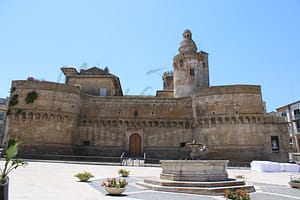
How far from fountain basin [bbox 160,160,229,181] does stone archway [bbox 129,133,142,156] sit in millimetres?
20216

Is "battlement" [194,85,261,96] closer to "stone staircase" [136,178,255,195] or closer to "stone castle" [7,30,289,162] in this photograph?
"stone castle" [7,30,289,162]

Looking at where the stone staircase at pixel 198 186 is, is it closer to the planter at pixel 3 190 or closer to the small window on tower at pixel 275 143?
the planter at pixel 3 190

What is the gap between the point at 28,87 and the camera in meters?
28.9

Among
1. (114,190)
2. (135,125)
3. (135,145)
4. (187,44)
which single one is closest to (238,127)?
(135,125)

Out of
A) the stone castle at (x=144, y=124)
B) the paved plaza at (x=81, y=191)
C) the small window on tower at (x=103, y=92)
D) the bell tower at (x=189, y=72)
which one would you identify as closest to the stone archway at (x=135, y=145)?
the stone castle at (x=144, y=124)

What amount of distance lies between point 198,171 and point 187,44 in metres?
30.2

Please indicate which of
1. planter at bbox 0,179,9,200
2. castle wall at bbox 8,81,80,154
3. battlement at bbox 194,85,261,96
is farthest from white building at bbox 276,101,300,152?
planter at bbox 0,179,9,200

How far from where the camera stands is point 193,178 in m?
10.6

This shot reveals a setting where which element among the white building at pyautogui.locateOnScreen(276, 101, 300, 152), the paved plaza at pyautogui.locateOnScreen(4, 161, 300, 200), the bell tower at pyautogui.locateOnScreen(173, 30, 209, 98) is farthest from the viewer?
the white building at pyautogui.locateOnScreen(276, 101, 300, 152)

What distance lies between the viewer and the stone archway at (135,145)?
3095 cm

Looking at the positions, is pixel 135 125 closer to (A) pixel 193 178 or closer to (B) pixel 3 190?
(A) pixel 193 178

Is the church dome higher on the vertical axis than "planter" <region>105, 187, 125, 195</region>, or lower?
higher

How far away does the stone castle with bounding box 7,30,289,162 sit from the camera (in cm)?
2783

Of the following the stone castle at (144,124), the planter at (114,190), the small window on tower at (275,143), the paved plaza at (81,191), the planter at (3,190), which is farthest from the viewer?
the small window on tower at (275,143)
